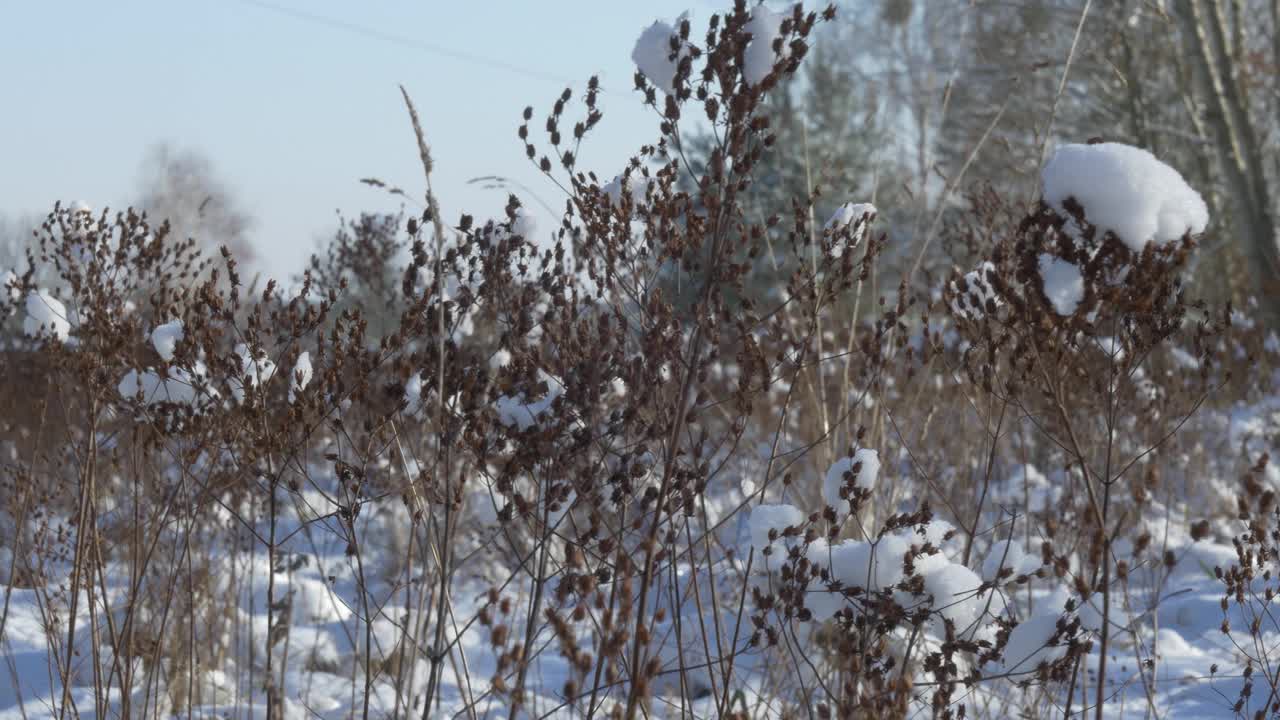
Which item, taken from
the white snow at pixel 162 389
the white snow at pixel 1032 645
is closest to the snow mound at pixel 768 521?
the white snow at pixel 1032 645

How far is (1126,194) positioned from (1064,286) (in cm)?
18

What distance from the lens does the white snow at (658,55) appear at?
86.4 inches

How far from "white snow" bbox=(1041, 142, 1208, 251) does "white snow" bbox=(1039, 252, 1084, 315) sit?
0.31ft

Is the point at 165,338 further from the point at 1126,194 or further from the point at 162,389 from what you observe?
the point at 1126,194

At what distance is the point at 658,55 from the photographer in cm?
220

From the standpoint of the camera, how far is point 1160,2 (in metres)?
7.95

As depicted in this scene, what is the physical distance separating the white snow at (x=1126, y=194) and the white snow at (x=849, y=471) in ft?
2.05

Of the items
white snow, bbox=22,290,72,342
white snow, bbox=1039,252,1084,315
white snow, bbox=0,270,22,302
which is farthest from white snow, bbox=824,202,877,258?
white snow, bbox=0,270,22,302

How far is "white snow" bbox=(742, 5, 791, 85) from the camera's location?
2.03 meters

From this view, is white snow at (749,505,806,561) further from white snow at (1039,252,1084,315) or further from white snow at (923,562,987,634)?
white snow at (1039,252,1084,315)

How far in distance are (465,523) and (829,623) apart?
9.08 feet

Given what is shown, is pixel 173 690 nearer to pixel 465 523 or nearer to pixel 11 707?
pixel 11 707

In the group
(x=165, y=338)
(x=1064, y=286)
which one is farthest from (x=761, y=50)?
(x=165, y=338)

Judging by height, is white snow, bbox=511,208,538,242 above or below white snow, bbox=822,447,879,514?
above
